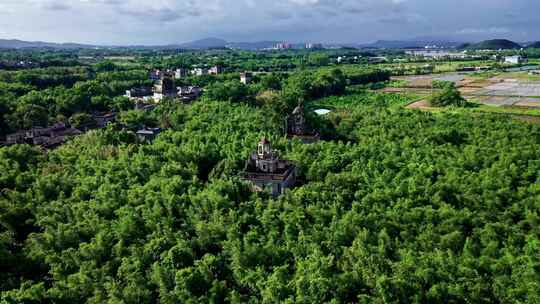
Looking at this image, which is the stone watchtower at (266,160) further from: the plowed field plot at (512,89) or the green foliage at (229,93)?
the plowed field plot at (512,89)

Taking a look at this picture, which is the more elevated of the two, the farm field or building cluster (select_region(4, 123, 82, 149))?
the farm field

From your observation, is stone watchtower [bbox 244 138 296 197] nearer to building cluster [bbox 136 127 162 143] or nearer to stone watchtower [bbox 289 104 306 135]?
stone watchtower [bbox 289 104 306 135]

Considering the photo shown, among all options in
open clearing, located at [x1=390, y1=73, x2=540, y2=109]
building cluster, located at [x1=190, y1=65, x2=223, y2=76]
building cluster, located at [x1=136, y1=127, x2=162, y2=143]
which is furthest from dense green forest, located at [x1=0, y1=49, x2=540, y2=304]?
building cluster, located at [x1=190, y1=65, x2=223, y2=76]

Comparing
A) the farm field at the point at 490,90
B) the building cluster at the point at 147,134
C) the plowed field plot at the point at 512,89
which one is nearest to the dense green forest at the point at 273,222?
the building cluster at the point at 147,134

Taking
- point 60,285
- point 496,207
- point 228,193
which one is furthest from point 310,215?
point 60,285

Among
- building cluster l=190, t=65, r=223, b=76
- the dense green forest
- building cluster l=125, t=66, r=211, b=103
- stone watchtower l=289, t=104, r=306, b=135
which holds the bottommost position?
the dense green forest

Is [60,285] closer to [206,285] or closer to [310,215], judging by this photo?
[206,285]
